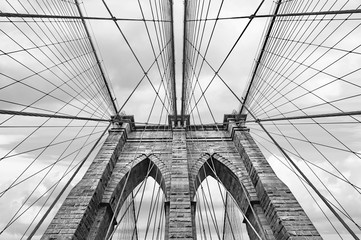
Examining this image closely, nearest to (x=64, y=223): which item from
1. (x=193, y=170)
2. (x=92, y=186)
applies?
(x=92, y=186)

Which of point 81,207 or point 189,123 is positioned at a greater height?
point 189,123

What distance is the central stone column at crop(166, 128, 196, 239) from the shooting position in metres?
4.94

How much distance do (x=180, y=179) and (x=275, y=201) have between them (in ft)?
9.54

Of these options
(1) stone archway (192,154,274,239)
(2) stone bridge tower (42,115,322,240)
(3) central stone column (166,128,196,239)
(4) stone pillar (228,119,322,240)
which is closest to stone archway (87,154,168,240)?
(2) stone bridge tower (42,115,322,240)

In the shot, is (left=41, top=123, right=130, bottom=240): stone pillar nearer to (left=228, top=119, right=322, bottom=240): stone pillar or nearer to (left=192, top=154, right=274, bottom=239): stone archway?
(left=192, top=154, right=274, bottom=239): stone archway

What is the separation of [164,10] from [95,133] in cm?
482

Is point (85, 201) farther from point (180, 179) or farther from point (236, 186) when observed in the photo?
point (236, 186)

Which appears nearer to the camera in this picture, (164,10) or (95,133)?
(95,133)

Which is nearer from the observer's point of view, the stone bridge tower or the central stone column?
the central stone column

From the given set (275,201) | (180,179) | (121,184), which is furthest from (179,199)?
(275,201)

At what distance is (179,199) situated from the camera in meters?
5.84

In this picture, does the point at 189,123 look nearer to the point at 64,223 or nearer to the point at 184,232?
the point at 184,232

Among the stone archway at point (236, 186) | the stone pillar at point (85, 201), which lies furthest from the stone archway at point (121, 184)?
the stone archway at point (236, 186)

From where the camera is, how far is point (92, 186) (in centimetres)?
607
